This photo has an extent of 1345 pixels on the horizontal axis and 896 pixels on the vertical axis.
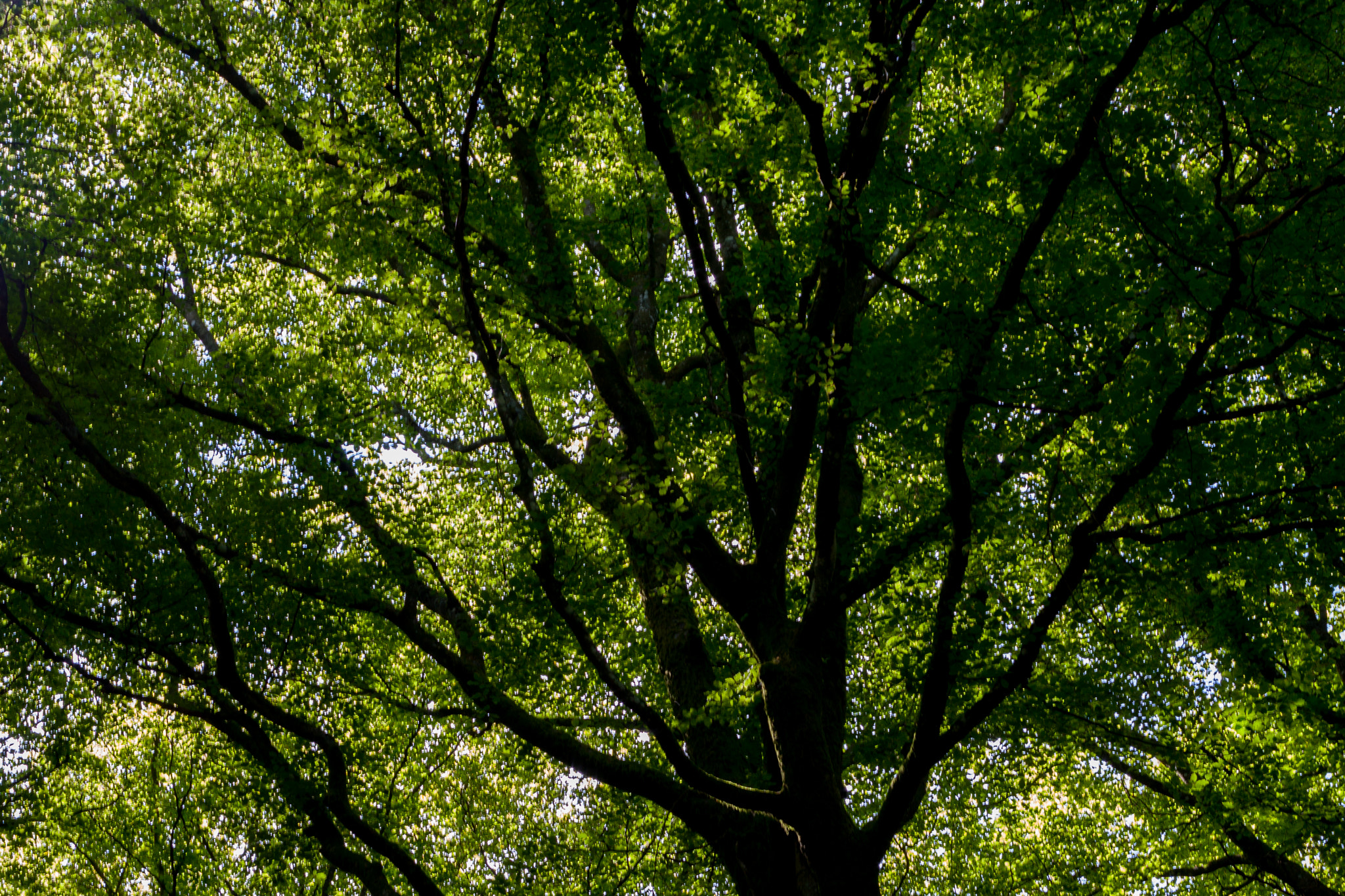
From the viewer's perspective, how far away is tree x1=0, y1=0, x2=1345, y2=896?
760 centimetres

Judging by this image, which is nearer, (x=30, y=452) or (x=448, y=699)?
(x=30, y=452)

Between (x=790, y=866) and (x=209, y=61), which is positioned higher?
(x=209, y=61)

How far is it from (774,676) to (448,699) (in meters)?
7.04

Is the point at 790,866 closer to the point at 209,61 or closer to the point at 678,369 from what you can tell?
the point at 678,369

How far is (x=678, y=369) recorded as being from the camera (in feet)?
41.2

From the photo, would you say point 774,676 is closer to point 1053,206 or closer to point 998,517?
point 998,517

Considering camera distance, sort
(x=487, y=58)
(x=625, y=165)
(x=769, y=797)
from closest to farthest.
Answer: (x=487, y=58), (x=769, y=797), (x=625, y=165)

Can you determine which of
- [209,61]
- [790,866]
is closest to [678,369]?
[790,866]

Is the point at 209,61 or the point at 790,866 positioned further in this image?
the point at 209,61

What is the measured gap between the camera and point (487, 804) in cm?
1833

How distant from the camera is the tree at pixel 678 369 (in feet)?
24.9

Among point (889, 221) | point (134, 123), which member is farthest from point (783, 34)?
point (134, 123)

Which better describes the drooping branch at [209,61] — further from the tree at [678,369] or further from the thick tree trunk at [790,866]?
the thick tree trunk at [790,866]

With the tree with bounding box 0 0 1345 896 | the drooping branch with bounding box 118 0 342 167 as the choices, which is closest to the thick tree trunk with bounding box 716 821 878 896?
the tree with bounding box 0 0 1345 896
